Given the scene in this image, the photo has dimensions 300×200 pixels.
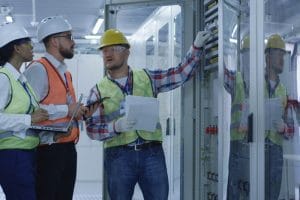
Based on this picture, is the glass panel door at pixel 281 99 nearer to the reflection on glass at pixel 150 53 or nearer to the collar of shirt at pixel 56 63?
the collar of shirt at pixel 56 63

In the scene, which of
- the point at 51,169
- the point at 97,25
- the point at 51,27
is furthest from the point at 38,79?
the point at 97,25

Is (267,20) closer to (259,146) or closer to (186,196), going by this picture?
(259,146)

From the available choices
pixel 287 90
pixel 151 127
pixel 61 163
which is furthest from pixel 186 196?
pixel 287 90

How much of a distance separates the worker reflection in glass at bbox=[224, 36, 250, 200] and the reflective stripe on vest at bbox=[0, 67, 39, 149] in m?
1.16

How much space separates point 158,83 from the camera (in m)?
3.25

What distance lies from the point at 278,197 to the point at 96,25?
5.41 metres

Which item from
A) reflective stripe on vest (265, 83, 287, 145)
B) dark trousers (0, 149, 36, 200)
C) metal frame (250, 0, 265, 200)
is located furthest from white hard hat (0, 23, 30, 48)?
reflective stripe on vest (265, 83, 287, 145)

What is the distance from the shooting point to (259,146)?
7.82 ft

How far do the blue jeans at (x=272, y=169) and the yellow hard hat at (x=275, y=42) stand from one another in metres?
0.46

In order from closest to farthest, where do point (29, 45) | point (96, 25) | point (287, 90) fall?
point (287, 90), point (29, 45), point (96, 25)

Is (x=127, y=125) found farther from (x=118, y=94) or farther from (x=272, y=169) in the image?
(x=272, y=169)

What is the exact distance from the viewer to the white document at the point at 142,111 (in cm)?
302

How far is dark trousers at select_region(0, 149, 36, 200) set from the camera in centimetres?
251

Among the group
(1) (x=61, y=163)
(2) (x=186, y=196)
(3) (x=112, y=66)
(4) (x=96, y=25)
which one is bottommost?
(2) (x=186, y=196)
